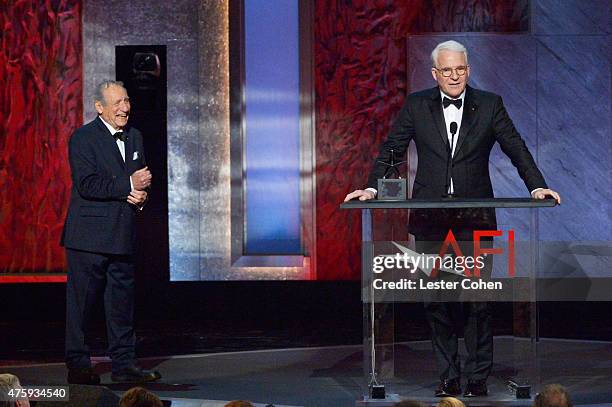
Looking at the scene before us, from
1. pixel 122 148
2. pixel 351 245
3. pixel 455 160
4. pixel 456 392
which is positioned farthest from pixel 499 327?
pixel 351 245

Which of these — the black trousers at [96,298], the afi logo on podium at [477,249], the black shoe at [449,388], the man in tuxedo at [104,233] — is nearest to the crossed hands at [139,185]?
the man in tuxedo at [104,233]

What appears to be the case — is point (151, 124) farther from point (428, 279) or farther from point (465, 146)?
point (428, 279)

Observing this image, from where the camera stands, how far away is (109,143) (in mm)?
5426

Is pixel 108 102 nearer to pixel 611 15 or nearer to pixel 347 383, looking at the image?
pixel 347 383

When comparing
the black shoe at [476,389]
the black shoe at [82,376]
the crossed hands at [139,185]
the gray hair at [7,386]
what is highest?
the crossed hands at [139,185]

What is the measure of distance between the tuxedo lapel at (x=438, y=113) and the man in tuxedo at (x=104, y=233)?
1.34 m

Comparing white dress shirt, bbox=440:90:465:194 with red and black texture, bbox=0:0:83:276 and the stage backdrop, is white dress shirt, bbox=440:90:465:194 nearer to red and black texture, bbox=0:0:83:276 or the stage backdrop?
the stage backdrop

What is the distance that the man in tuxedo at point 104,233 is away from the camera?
5.31 metres

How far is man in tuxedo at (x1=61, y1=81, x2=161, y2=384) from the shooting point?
5.31 metres

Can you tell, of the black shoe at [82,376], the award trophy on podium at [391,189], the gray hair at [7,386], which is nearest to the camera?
the gray hair at [7,386]

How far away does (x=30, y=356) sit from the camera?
648 cm


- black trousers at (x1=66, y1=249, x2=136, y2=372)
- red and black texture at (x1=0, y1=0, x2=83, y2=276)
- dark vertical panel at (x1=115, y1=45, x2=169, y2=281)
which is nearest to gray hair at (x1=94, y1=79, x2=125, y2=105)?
black trousers at (x1=66, y1=249, x2=136, y2=372)

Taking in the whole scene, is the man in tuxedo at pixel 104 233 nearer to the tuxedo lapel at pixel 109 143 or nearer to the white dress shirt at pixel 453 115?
the tuxedo lapel at pixel 109 143

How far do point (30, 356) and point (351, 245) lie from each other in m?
2.94
